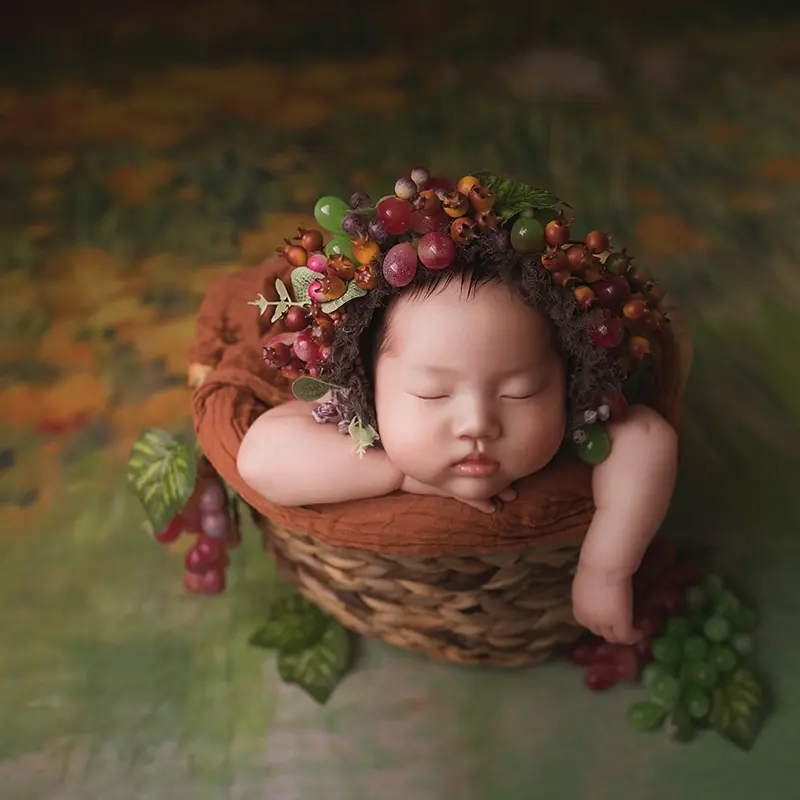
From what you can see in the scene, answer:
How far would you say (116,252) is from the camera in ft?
5.60

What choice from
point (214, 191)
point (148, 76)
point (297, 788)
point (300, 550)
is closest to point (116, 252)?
point (214, 191)

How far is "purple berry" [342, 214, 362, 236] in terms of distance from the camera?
821mm

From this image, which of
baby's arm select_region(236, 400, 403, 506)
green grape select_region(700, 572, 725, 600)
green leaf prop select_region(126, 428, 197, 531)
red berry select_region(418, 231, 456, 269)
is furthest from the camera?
green grape select_region(700, 572, 725, 600)

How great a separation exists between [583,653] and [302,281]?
0.58m

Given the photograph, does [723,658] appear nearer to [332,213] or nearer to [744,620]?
[744,620]

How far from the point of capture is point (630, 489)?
0.90 m

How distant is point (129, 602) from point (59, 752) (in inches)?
8.0

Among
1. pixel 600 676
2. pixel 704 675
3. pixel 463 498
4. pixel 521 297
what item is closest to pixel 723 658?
pixel 704 675

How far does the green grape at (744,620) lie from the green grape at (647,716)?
0.14 meters

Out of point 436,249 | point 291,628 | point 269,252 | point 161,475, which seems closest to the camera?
point 436,249

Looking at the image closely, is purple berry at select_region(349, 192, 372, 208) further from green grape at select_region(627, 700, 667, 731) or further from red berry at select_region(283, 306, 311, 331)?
green grape at select_region(627, 700, 667, 731)

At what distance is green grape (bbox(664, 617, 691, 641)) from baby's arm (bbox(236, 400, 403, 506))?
1.41 ft

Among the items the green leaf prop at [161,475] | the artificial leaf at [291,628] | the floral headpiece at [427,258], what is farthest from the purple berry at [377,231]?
the artificial leaf at [291,628]

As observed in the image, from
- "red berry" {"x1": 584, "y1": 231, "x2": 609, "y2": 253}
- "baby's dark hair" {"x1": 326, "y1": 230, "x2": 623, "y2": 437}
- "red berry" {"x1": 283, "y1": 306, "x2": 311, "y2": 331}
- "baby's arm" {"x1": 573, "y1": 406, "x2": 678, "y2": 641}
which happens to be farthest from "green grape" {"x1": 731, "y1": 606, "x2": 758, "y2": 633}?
"red berry" {"x1": 283, "y1": 306, "x2": 311, "y2": 331}
